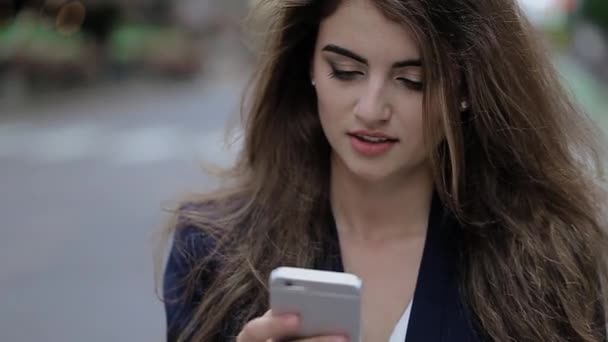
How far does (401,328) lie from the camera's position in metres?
1.53

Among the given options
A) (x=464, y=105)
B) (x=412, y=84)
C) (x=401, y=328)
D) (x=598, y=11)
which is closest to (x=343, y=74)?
(x=412, y=84)

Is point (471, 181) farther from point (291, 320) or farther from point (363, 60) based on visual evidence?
point (291, 320)

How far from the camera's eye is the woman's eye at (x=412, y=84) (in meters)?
1.52

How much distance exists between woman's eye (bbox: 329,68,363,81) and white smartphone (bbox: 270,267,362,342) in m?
0.44

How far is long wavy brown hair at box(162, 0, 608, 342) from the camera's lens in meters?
1.54

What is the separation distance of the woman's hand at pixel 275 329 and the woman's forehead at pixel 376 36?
0.50 metres

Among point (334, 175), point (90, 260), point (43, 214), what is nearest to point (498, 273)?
point (334, 175)

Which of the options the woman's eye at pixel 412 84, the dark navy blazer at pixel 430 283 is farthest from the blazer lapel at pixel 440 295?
the woman's eye at pixel 412 84

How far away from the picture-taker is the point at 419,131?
1.54m

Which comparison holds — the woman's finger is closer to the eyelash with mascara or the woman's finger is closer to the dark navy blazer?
the dark navy blazer

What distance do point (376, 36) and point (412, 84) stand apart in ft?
0.35

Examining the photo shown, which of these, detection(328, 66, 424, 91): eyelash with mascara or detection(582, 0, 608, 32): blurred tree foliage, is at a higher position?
detection(582, 0, 608, 32): blurred tree foliage

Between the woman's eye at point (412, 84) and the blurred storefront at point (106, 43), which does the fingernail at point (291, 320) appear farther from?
the blurred storefront at point (106, 43)

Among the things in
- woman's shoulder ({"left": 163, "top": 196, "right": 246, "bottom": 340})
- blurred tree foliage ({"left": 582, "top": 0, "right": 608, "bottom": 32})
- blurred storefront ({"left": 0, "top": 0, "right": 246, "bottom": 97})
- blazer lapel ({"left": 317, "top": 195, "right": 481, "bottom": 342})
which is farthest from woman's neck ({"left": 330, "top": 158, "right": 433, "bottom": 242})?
blurred tree foliage ({"left": 582, "top": 0, "right": 608, "bottom": 32})
